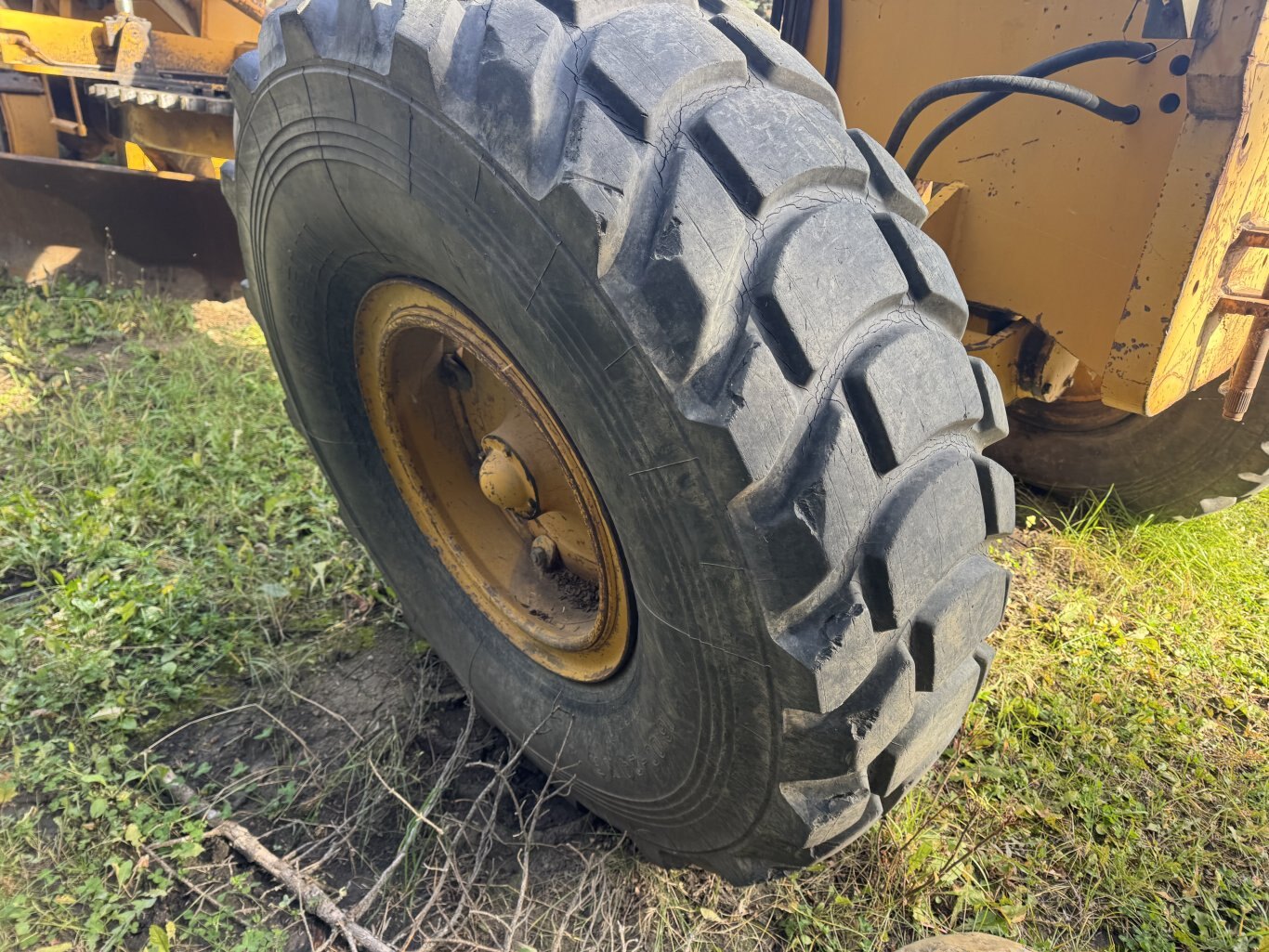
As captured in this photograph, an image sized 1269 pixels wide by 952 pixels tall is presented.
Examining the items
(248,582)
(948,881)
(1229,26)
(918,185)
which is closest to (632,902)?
(948,881)

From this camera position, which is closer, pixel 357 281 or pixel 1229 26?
pixel 1229 26

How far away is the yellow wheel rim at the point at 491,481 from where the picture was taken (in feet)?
4.87

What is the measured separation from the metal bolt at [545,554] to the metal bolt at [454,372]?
368 mm

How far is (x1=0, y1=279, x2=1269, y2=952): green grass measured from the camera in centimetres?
165

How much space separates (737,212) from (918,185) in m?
1.23

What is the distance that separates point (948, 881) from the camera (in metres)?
1.74

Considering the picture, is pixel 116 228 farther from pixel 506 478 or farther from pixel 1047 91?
pixel 1047 91

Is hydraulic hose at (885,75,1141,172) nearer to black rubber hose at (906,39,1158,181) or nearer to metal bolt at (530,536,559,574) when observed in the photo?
black rubber hose at (906,39,1158,181)

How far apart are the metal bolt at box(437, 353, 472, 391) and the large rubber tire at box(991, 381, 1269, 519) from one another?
1898mm

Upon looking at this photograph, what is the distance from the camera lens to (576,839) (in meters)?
1.77

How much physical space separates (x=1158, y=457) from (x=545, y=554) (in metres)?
2.03

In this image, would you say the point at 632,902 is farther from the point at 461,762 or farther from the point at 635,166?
the point at 635,166

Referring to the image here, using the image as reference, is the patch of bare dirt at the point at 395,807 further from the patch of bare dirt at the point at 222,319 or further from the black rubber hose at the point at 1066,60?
the patch of bare dirt at the point at 222,319

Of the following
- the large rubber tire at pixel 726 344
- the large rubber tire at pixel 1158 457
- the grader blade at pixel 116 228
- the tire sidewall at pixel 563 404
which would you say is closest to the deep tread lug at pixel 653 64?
the large rubber tire at pixel 726 344
